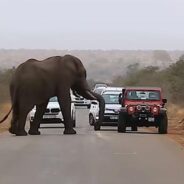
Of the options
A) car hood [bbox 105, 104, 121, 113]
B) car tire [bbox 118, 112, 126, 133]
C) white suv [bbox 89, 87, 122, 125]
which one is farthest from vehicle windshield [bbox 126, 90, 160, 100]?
car hood [bbox 105, 104, 121, 113]

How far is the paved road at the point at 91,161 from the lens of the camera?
46.4 feet

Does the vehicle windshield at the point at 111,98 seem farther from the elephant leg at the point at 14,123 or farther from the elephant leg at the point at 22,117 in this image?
the elephant leg at the point at 22,117

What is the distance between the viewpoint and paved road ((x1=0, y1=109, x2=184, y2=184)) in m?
14.1

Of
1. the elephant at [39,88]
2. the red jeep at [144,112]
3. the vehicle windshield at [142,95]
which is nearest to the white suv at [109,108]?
the vehicle windshield at [142,95]

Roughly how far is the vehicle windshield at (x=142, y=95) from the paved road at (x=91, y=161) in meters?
5.05

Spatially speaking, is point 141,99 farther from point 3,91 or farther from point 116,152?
point 3,91

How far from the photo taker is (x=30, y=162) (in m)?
17.2

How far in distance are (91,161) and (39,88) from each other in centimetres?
1187

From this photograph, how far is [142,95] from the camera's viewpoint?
101 ft

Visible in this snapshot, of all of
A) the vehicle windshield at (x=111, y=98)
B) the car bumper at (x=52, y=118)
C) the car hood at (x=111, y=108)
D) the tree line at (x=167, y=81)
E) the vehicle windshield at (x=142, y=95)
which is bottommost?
the tree line at (x=167, y=81)

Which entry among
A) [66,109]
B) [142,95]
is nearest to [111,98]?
[142,95]

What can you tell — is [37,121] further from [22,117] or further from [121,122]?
[121,122]

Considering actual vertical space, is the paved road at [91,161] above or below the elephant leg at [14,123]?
above

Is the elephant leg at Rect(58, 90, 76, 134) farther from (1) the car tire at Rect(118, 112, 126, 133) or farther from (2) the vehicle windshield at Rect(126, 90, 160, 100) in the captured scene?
(2) the vehicle windshield at Rect(126, 90, 160, 100)
